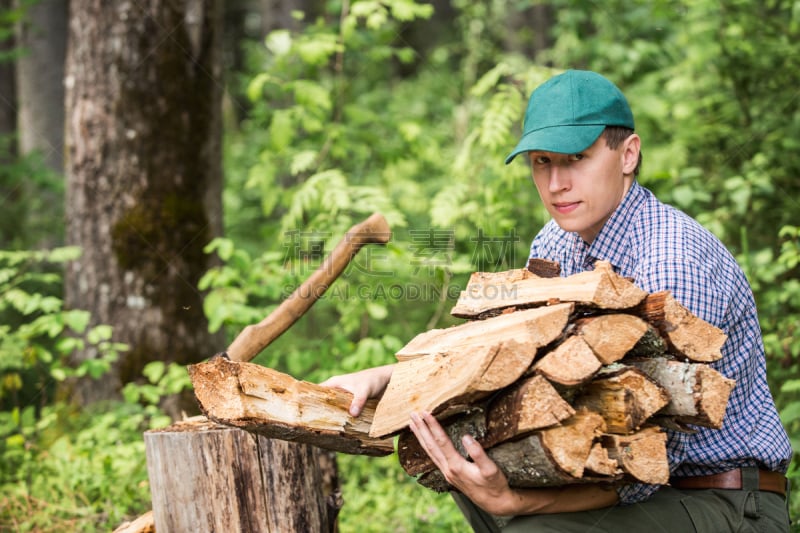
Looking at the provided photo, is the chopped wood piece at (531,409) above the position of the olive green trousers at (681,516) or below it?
above

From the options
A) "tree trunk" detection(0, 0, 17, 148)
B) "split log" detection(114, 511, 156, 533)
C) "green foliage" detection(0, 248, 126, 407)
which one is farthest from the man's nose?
"tree trunk" detection(0, 0, 17, 148)

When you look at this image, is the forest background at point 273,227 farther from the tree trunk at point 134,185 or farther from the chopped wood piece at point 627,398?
the chopped wood piece at point 627,398

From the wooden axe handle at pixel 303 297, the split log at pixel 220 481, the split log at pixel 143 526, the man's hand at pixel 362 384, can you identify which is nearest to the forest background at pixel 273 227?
the wooden axe handle at pixel 303 297

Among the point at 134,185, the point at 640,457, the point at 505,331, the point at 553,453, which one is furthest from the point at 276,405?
the point at 134,185

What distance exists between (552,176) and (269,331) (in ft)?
5.45

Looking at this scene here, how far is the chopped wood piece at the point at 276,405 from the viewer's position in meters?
2.29

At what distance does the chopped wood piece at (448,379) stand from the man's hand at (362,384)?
0.18 meters

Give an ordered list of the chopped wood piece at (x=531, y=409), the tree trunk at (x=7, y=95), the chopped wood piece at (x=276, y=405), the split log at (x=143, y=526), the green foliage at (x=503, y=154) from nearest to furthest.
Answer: the chopped wood piece at (x=531, y=409) → the chopped wood piece at (x=276, y=405) → the split log at (x=143, y=526) → the green foliage at (x=503, y=154) → the tree trunk at (x=7, y=95)

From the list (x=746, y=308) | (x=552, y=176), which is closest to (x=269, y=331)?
(x=552, y=176)

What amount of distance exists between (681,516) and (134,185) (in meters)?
4.14

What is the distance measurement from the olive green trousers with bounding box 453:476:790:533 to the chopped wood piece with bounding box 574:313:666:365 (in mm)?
567

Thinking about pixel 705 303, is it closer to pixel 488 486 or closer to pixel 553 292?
pixel 553 292

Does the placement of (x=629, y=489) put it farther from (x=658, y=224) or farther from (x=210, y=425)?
(x=210, y=425)

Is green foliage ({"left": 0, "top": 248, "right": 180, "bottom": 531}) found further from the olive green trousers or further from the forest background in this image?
the olive green trousers
